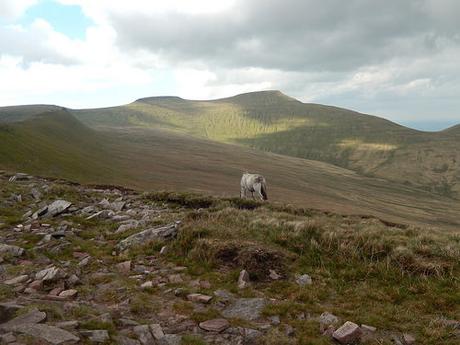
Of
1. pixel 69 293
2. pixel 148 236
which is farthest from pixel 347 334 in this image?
pixel 148 236

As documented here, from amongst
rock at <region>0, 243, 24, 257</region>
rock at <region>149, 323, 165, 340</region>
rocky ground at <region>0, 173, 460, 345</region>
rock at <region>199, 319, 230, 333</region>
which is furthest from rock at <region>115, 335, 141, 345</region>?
rock at <region>0, 243, 24, 257</region>

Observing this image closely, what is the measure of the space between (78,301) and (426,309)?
27.4 ft

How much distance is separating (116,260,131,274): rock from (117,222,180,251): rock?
1.52m

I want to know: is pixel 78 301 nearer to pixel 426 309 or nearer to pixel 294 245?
pixel 294 245

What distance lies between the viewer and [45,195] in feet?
75.7

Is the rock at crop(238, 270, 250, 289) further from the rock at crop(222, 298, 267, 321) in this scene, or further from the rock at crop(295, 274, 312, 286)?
the rock at crop(295, 274, 312, 286)

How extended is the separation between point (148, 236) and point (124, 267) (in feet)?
8.09

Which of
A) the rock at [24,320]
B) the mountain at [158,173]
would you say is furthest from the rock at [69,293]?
the mountain at [158,173]

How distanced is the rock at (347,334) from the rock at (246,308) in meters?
1.89

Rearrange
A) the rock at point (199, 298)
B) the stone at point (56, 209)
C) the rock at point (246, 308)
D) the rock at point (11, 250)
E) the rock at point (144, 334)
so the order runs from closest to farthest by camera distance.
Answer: the rock at point (144, 334) < the rock at point (246, 308) < the rock at point (199, 298) < the rock at point (11, 250) < the stone at point (56, 209)

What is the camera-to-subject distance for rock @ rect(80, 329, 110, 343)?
24.1ft

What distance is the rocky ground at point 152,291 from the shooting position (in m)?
8.00

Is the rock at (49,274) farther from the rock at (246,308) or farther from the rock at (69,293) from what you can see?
the rock at (246,308)

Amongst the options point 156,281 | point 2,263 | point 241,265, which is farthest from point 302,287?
point 2,263
